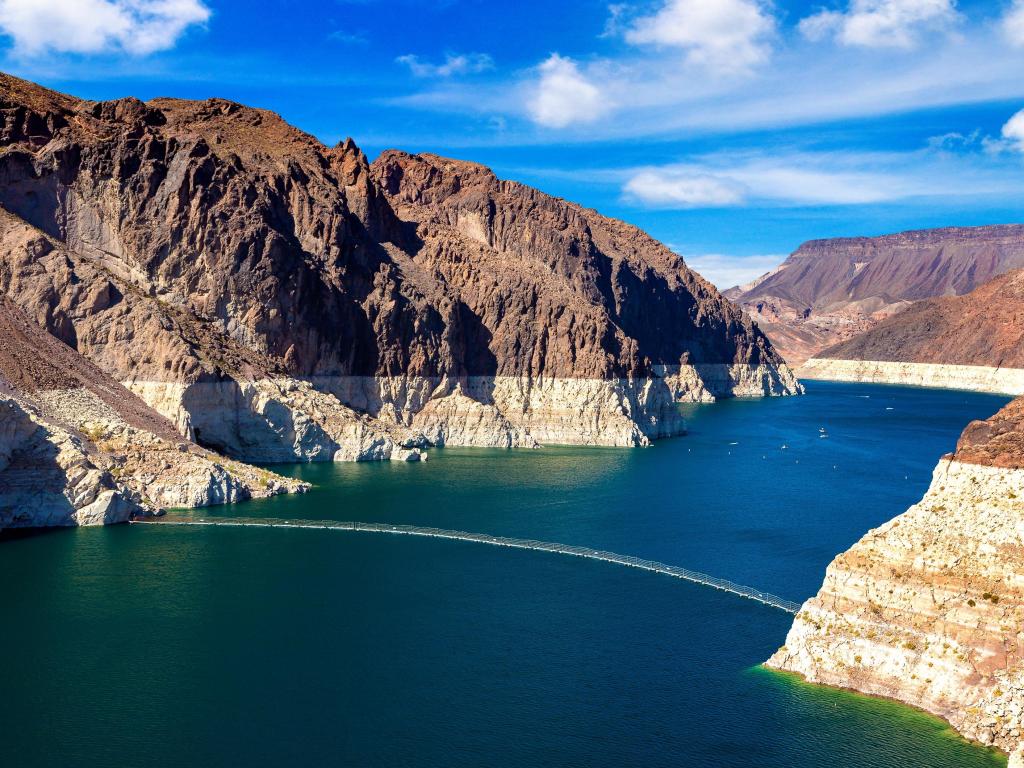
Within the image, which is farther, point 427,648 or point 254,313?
point 254,313

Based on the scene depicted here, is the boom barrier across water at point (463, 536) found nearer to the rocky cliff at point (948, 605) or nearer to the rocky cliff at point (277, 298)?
the rocky cliff at point (277, 298)

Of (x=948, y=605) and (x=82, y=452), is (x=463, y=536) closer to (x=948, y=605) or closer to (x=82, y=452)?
(x=82, y=452)

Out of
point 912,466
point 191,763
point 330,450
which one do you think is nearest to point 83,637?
point 191,763

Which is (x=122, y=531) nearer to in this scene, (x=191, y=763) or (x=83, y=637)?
(x=83, y=637)

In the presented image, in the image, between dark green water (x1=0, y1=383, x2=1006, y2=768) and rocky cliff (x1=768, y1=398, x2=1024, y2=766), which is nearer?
rocky cliff (x1=768, y1=398, x2=1024, y2=766)

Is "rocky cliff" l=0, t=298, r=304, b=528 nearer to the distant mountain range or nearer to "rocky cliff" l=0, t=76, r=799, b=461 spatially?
the distant mountain range

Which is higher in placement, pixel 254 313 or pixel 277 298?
pixel 277 298

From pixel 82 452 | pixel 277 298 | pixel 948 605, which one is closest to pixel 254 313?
pixel 277 298

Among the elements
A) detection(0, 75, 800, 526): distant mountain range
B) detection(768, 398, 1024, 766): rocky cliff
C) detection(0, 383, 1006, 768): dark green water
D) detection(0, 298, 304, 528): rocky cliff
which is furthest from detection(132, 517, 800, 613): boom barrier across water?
detection(768, 398, 1024, 766): rocky cliff
